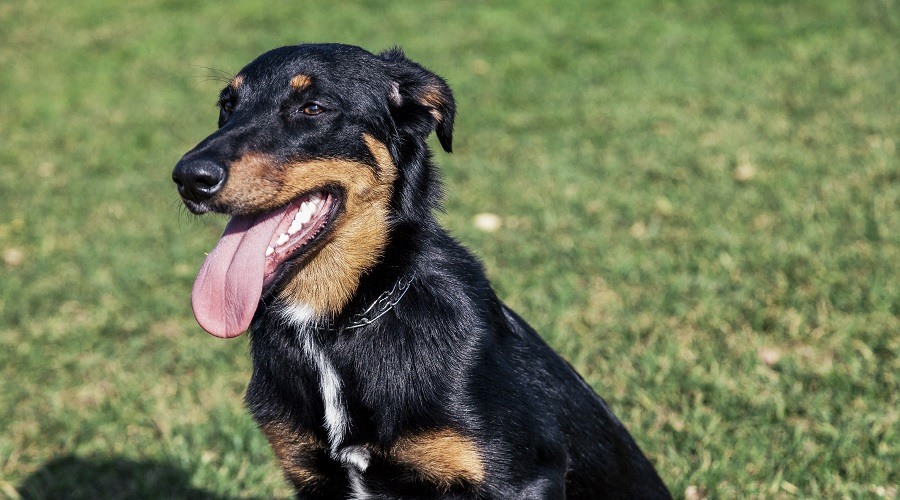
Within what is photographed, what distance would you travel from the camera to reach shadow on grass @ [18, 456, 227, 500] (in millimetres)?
3984

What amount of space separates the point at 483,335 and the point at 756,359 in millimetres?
2246

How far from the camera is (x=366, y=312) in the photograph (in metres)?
2.86

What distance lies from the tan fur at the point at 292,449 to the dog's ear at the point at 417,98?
3.54 feet

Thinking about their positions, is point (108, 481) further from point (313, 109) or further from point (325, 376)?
point (313, 109)

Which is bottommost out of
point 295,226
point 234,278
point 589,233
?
point 589,233

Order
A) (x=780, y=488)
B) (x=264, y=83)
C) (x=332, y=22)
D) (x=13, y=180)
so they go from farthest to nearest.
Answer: (x=332, y=22)
(x=13, y=180)
(x=780, y=488)
(x=264, y=83)

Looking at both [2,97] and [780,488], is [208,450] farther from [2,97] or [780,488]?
[2,97]

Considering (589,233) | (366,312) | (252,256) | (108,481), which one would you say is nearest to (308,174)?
(252,256)

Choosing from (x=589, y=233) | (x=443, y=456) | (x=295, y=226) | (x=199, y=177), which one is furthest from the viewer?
(x=589, y=233)

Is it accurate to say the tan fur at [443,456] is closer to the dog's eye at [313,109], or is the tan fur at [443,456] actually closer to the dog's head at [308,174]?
the dog's head at [308,174]

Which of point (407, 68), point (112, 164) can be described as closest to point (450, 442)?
point (407, 68)

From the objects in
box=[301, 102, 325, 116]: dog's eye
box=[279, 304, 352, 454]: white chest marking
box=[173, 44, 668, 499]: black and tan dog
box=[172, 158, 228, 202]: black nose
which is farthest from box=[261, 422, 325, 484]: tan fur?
box=[301, 102, 325, 116]: dog's eye

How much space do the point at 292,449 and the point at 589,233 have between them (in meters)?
3.71

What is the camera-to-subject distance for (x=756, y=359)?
4539 millimetres
